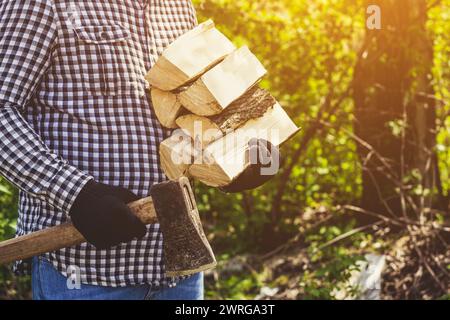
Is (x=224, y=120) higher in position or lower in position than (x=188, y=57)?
lower

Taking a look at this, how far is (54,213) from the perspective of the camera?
6.84ft

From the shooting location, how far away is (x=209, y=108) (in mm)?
2082

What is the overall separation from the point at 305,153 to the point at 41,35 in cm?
397

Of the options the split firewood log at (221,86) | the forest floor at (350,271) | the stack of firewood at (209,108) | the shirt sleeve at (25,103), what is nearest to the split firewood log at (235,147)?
the stack of firewood at (209,108)

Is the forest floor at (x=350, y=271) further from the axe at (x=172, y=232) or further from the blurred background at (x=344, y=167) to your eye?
the axe at (x=172, y=232)

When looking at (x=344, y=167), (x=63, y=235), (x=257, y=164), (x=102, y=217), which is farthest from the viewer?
Result: (x=344, y=167)

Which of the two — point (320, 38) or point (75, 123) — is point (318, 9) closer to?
point (320, 38)

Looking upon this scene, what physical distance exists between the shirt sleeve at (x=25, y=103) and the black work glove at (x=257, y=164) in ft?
1.58

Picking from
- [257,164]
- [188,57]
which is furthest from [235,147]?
[188,57]

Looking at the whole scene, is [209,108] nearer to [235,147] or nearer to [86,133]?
[235,147]

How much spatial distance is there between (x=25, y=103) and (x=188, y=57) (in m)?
0.53

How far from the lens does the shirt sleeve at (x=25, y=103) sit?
1.88 m

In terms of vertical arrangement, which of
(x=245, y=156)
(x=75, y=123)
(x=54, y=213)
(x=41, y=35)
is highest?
(x=41, y=35)

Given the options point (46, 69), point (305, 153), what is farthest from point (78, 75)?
point (305, 153)
